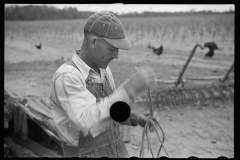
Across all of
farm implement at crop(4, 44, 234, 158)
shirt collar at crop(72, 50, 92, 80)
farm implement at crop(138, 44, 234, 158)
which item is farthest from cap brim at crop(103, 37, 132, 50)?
farm implement at crop(138, 44, 234, 158)

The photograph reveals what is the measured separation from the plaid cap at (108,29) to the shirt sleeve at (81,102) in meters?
0.26

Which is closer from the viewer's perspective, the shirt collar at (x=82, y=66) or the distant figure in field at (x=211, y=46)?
the shirt collar at (x=82, y=66)

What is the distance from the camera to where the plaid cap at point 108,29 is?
132 centimetres

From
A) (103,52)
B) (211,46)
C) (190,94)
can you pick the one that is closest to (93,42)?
(103,52)

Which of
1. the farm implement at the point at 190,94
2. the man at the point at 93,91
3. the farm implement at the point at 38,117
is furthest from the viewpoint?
the farm implement at the point at 190,94

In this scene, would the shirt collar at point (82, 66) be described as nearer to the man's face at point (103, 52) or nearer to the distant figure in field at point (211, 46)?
the man's face at point (103, 52)

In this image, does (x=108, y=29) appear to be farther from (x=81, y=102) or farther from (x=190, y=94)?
(x=190, y=94)

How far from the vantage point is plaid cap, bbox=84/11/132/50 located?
51.9 inches

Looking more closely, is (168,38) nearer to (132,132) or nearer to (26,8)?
(26,8)

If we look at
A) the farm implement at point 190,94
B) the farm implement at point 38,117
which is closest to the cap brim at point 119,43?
the farm implement at point 38,117

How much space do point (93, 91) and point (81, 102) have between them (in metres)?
0.23

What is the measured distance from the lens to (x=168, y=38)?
16.4 m
